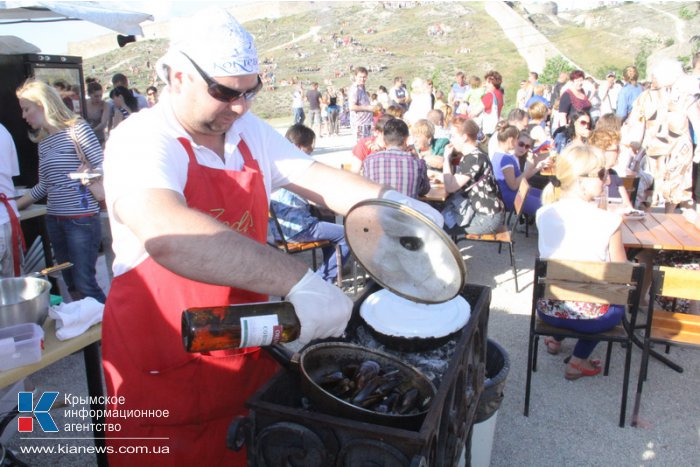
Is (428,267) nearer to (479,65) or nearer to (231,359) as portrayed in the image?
(231,359)

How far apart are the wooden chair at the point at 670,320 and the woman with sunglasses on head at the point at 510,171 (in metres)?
2.61

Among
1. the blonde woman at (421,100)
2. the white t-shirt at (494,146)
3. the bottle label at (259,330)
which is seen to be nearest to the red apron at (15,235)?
the bottle label at (259,330)

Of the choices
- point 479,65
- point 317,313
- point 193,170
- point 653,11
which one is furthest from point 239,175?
point 653,11

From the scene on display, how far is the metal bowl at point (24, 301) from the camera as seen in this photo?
187 centimetres

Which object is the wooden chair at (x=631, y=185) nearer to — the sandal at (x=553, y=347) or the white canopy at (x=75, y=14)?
the sandal at (x=553, y=347)

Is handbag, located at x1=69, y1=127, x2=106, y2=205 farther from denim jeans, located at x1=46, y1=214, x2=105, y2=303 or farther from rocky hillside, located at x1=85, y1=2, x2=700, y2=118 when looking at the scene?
rocky hillside, located at x1=85, y1=2, x2=700, y2=118

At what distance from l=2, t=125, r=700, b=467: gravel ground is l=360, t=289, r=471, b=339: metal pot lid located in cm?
129

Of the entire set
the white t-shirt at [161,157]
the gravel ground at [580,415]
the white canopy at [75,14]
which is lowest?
the gravel ground at [580,415]

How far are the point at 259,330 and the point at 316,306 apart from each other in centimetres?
14

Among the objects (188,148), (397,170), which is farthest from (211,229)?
(397,170)

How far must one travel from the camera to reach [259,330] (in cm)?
116

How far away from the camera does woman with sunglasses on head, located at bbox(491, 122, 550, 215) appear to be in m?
5.48

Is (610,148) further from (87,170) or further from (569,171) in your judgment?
(87,170)

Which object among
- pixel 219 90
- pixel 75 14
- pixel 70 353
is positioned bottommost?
pixel 70 353
